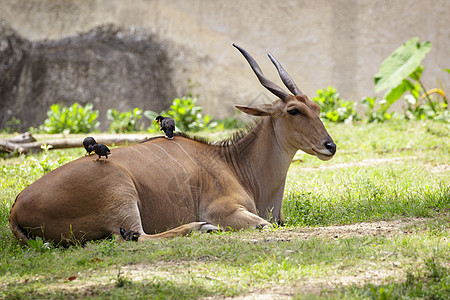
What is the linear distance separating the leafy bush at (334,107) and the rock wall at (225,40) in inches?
30.9

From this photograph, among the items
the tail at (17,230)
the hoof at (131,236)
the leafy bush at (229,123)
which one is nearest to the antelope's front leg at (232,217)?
the hoof at (131,236)

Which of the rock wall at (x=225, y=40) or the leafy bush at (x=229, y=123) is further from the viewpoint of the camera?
the rock wall at (x=225, y=40)

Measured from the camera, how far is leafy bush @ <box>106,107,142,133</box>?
10.9 meters

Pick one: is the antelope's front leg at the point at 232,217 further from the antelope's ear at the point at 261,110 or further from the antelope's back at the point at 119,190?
the antelope's ear at the point at 261,110

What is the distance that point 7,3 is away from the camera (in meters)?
12.7

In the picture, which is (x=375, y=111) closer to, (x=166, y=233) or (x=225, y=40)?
(x=225, y=40)

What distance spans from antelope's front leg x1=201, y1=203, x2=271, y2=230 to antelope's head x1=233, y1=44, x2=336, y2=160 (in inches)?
28.9

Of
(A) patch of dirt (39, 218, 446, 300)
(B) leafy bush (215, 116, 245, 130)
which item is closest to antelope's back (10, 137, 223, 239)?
(A) patch of dirt (39, 218, 446, 300)

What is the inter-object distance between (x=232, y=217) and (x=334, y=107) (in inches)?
291

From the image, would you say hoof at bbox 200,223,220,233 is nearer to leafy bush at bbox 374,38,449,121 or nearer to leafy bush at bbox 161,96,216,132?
leafy bush at bbox 161,96,216,132

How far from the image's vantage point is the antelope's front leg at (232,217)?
4593 mm

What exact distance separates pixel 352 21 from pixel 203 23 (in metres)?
3.03

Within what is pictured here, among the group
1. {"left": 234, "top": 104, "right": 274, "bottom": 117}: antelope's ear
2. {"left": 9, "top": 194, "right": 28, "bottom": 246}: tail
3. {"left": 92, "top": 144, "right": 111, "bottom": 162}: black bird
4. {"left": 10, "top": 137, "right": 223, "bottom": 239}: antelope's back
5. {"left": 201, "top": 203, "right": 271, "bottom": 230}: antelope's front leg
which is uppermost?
{"left": 234, "top": 104, "right": 274, "bottom": 117}: antelope's ear

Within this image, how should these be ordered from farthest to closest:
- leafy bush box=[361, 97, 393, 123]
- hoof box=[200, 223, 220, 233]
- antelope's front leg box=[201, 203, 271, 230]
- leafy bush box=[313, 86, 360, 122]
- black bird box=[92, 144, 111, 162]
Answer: leafy bush box=[313, 86, 360, 122] < leafy bush box=[361, 97, 393, 123] < antelope's front leg box=[201, 203, 271, 230] < hoof box=[200, 223, 220, 233] < black bird box=[92, 144, 111, 162]
